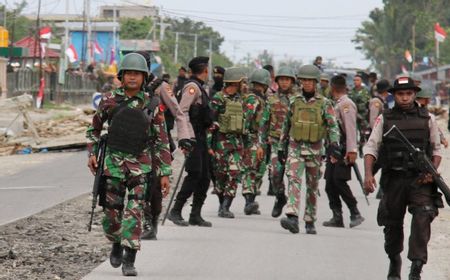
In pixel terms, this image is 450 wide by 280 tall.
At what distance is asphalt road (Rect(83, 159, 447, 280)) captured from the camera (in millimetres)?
10750

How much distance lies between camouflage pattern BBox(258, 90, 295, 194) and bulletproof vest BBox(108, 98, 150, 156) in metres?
4.80

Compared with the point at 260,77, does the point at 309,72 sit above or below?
above

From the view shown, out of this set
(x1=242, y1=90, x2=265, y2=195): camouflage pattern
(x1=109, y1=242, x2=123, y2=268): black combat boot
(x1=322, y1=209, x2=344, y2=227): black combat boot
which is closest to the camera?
(x1=109, y1=242, x2=123, y2=268): black combat boot

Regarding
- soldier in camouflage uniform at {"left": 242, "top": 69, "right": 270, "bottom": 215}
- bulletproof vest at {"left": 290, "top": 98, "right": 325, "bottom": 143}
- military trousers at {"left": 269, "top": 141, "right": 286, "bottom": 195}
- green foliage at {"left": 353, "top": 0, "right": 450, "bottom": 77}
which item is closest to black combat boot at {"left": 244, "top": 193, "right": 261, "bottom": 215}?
soldier in camouflage uniform at {"left": 242, "top": 69, "right": 270, "bottom": 215}

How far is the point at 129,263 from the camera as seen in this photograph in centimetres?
1032

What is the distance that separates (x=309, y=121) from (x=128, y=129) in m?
3.97

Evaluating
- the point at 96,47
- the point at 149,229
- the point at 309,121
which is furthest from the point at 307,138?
the point at 96,47

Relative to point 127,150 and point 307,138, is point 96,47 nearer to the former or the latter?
point 307,138

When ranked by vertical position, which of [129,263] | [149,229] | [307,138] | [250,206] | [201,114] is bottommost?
[250,206]

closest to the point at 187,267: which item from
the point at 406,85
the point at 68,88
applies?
the point at 406,85

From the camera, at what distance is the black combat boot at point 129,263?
33.8 feet

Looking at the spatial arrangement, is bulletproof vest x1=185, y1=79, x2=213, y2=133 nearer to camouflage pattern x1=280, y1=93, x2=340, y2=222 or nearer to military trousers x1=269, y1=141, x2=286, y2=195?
camouflage pattern x1=280, y1=93, x2=340, y2=222

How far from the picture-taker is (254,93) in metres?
16.7

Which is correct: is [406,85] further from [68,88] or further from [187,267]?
[68,88]
